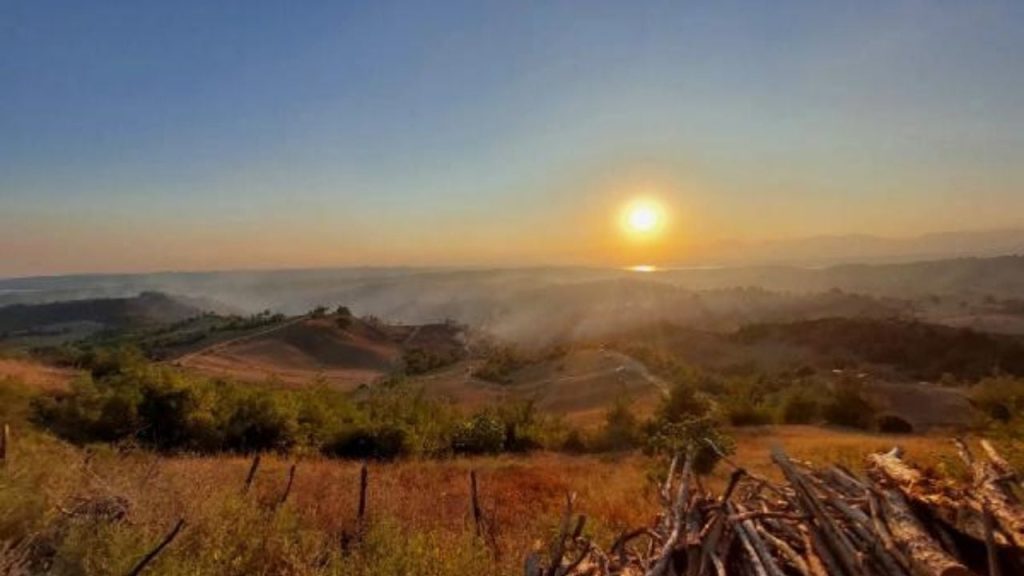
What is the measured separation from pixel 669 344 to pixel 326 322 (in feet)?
132

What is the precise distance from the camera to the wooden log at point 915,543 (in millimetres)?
3174

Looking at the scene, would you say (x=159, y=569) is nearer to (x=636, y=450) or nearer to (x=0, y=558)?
(x=0, y=558)

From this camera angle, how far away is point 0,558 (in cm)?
493

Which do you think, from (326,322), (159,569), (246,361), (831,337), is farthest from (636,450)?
(326,322)

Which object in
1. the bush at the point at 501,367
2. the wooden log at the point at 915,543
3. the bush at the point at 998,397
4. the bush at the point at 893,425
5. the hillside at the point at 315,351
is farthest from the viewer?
the hillside at the point at 315,351

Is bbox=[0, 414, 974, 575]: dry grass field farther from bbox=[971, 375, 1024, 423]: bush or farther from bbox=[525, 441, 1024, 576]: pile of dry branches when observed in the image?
bbox=[971, 375, 1024, 423]: bush

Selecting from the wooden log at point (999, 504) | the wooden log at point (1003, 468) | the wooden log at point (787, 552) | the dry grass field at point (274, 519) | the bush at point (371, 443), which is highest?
the wooden log at point (1003, 468)

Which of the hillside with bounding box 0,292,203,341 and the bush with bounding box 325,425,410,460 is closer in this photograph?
the bush with bounding box 325,425,410,460

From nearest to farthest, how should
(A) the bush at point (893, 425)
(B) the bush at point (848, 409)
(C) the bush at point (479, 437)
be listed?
(C) the bush at point (479, 437) < (A) the bush at point (893, 425) < (B) the bush at point (848, 409)

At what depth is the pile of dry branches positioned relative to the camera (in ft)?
11.5

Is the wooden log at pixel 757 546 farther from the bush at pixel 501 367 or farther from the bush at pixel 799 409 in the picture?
the bush at pixel 501 367

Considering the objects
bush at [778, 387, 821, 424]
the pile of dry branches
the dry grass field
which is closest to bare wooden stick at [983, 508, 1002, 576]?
the pile of dry branches

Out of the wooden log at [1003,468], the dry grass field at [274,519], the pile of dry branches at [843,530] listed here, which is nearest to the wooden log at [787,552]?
the pile of dry branches at [843,530]

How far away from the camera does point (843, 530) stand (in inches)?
158
